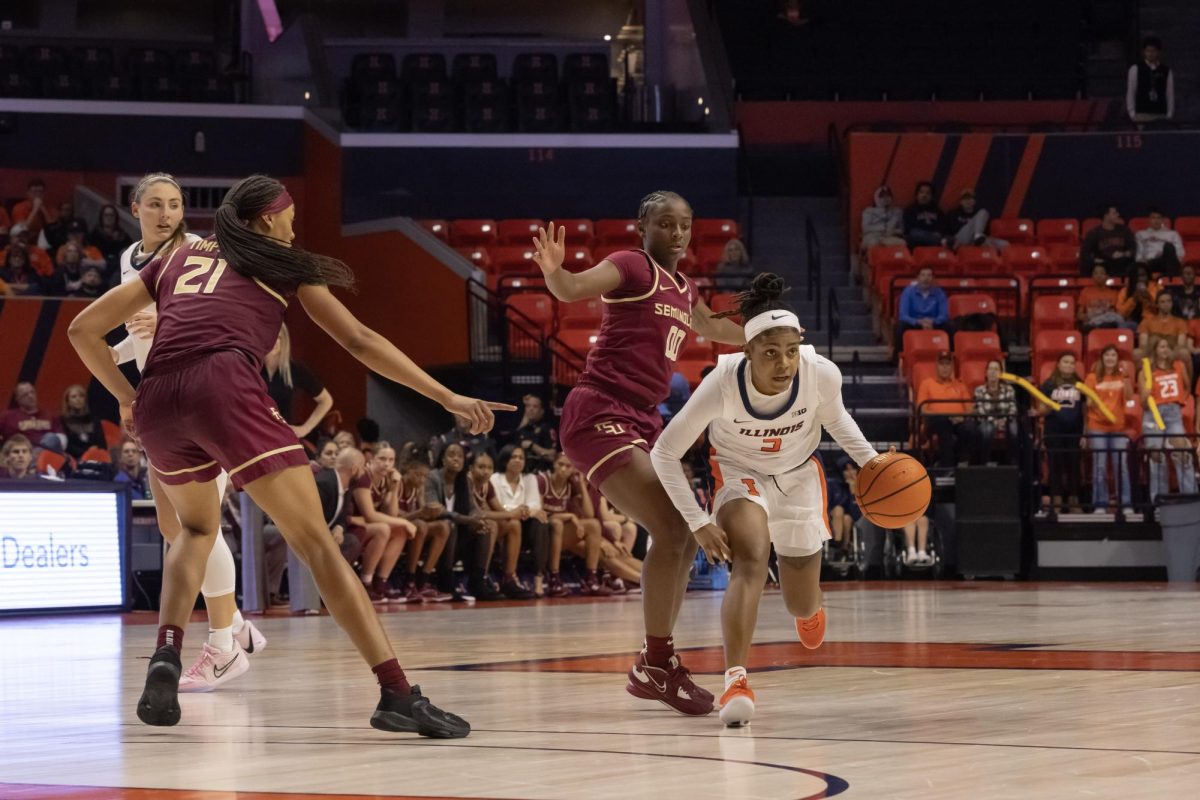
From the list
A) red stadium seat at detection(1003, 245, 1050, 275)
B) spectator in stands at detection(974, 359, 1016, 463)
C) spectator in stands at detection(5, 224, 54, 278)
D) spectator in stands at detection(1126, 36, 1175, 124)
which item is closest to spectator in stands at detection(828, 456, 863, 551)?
spectator in stands at detection(974, 359, 1016, 463)

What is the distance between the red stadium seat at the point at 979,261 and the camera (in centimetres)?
1986

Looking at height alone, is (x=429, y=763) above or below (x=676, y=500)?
below

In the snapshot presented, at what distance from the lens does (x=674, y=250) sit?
6.01 metres

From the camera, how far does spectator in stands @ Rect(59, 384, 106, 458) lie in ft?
48.7

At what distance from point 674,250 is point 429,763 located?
2.30 m

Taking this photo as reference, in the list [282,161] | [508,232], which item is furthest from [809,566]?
[282,161]

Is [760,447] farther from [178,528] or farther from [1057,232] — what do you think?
[1057,232]

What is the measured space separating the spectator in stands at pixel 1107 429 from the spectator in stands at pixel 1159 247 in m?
3.48

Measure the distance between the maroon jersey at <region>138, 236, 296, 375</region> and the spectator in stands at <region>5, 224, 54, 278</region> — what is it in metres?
13.6

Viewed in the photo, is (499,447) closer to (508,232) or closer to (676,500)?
(508,232)

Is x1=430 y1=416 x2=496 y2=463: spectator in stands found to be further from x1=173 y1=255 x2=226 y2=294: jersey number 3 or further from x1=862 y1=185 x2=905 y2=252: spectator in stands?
x1=173 y1=255 x2=226 y2=294: jersey number 3

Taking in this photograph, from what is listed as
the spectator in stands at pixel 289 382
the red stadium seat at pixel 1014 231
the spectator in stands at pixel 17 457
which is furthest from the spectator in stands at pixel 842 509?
the spectator in stands at pixel 289 382

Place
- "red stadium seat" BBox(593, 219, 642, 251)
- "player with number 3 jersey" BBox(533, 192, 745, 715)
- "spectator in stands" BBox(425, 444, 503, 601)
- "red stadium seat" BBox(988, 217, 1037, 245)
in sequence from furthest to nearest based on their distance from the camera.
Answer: "red stadium seat" BBox(988, 217, 1037, 245), "red stadium seat" BBox(593, 219, 642, 251), "spectator in stands" BBox(425, 444, 503, 601), "player with number 3 jersey" BBox(533, 192, 745, 715)

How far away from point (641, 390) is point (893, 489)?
2.94ft
